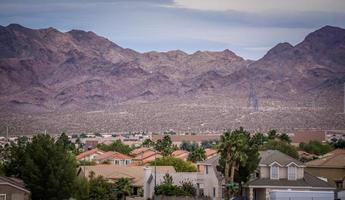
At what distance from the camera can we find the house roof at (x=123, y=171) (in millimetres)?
88700

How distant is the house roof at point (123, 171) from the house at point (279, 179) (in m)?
17.3

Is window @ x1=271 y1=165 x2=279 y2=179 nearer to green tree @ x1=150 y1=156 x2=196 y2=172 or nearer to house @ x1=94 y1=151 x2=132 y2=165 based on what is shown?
green tree @ x1=150 y1=156 x2=196 y2=172

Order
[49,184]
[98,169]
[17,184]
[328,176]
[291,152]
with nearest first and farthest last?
[17,184], [49,184], [328,176], [98,169], [291,152]

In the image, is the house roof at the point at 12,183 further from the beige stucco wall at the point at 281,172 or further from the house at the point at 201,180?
the house at the point at 201,180

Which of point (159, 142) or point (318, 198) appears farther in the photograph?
point (159, 142)

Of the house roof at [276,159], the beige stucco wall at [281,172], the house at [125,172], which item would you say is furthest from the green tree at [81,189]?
the house roof at [276,159]

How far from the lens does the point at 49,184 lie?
67.6 metres

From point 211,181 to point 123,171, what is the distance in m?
16.4

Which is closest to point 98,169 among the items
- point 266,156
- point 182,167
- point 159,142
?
point 182,167

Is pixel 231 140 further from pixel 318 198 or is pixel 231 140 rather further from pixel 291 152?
pixel 291 152

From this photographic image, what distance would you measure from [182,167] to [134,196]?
14376 mm

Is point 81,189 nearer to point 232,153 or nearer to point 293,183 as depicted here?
point 232,153

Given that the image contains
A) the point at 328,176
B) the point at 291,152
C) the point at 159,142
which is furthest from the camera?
the point at 159,142

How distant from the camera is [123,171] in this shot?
93.3 m
